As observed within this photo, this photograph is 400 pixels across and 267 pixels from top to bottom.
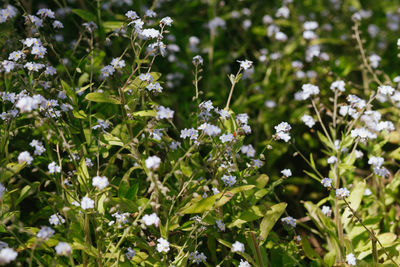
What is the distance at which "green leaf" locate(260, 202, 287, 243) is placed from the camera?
2.34 metres

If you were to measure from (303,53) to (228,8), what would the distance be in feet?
3.26

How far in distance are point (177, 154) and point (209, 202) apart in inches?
18.4

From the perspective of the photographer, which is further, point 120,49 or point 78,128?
point 120,49

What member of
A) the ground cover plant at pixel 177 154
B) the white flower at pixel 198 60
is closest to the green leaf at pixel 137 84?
the ground cover plant at pixel 177 154

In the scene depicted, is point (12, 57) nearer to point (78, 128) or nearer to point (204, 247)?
point (78, 128)

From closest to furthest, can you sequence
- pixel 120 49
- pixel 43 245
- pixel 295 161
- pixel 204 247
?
pixel 43 245 → pixel 204 247 → pixel 295 161 → pixel 120 49

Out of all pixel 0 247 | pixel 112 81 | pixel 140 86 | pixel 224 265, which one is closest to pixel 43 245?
pixel 0 247

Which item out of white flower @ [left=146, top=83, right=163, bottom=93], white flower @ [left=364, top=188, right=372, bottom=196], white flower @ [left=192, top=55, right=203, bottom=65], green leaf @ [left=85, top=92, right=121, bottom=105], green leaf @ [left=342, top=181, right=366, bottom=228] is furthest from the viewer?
white flower @ [left=364, top=188, right=372, bottom=196]

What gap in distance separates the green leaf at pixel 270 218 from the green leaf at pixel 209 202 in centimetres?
31

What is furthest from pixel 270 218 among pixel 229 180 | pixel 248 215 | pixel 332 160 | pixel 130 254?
pixel 130 254

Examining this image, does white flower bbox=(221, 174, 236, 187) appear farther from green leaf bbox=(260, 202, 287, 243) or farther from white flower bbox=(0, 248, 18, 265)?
white flower bbox=(0, 248, 18, 265)

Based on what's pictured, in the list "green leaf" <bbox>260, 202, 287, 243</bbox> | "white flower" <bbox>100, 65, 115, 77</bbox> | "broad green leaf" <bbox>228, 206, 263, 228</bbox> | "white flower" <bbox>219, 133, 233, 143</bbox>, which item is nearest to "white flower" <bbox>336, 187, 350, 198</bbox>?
"green leaf" <bbox>260, 202, 287, 243</bbox>

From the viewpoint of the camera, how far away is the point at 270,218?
2.35 meters

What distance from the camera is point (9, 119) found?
2318 millimetres
